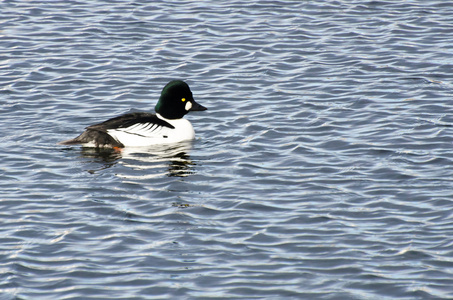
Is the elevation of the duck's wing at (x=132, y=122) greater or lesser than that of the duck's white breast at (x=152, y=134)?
greater

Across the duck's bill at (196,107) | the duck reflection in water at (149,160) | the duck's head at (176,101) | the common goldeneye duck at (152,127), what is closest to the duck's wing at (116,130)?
the common goldeneye duck at (152,127)

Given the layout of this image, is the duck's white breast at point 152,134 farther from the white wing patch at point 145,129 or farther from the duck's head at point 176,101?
the duck's head at point 176,101

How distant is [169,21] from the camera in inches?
855

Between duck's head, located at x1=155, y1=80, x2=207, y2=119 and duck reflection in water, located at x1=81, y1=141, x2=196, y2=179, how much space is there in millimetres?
792

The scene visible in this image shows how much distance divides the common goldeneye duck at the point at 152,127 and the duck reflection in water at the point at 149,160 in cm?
13

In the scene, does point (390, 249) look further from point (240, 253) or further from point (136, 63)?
point (136, 63)

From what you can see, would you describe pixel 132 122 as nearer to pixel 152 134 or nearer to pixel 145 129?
pixel 145 129

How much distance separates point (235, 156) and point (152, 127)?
1.88 meters

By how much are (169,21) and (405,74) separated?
20.8 ft

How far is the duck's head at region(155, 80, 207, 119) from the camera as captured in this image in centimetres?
1586

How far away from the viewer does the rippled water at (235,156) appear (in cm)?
1010

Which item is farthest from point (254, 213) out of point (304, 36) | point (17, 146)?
point (304, 36)

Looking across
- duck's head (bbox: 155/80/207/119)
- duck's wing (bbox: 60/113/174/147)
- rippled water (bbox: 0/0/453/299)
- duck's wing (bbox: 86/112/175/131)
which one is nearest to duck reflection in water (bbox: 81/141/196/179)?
rippled water (bbox: 0/0/453/299)

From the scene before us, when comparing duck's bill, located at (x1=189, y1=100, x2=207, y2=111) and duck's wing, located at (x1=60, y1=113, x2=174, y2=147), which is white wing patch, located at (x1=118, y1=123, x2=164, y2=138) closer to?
duck's wing, located at (x1=60, y1=113, x2=174, y2=147)
